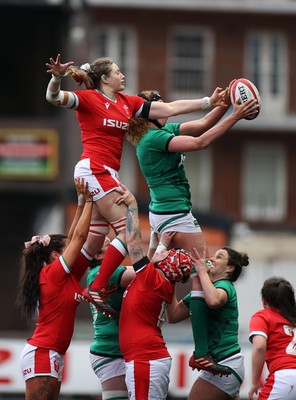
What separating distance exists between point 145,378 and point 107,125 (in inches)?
83.6

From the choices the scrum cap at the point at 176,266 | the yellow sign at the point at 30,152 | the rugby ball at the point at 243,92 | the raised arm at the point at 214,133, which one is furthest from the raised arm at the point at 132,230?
the yellow sign at the point at 30,152

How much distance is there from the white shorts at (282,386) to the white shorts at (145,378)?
942 mm

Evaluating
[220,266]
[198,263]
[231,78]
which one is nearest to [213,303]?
[198,263]

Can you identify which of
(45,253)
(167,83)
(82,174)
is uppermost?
(167,83)

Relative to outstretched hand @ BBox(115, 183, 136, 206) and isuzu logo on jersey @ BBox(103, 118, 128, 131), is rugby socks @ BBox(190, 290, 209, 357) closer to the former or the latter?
outstretched hand @ BBox(115, 183, 136, 206)

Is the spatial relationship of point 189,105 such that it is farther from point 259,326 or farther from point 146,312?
point 259,326

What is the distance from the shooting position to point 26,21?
28359mm

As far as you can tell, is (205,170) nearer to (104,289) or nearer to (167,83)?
(167,83)

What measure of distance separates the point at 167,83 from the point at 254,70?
290 cm

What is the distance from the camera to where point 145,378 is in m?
10.3

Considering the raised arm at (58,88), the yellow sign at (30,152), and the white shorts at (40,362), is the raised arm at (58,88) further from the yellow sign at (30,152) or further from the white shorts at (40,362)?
the yellow sign at (30,152)

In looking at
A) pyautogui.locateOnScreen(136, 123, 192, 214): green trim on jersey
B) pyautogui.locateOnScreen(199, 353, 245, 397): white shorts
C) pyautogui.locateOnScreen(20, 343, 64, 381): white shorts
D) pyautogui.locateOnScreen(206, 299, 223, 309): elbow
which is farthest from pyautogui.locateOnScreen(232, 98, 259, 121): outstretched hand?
pyautogui.locateOnScreen(20, 343, 64, 381): white shorts

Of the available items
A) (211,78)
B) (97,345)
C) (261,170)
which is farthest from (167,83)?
(97,345)

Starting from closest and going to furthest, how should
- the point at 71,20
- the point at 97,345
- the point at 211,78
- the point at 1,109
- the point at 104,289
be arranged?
1. the point at 104,289
2. the point at 97,345
3. the point at 71,20
4. the point at 1,109
5. the point at 211,78
